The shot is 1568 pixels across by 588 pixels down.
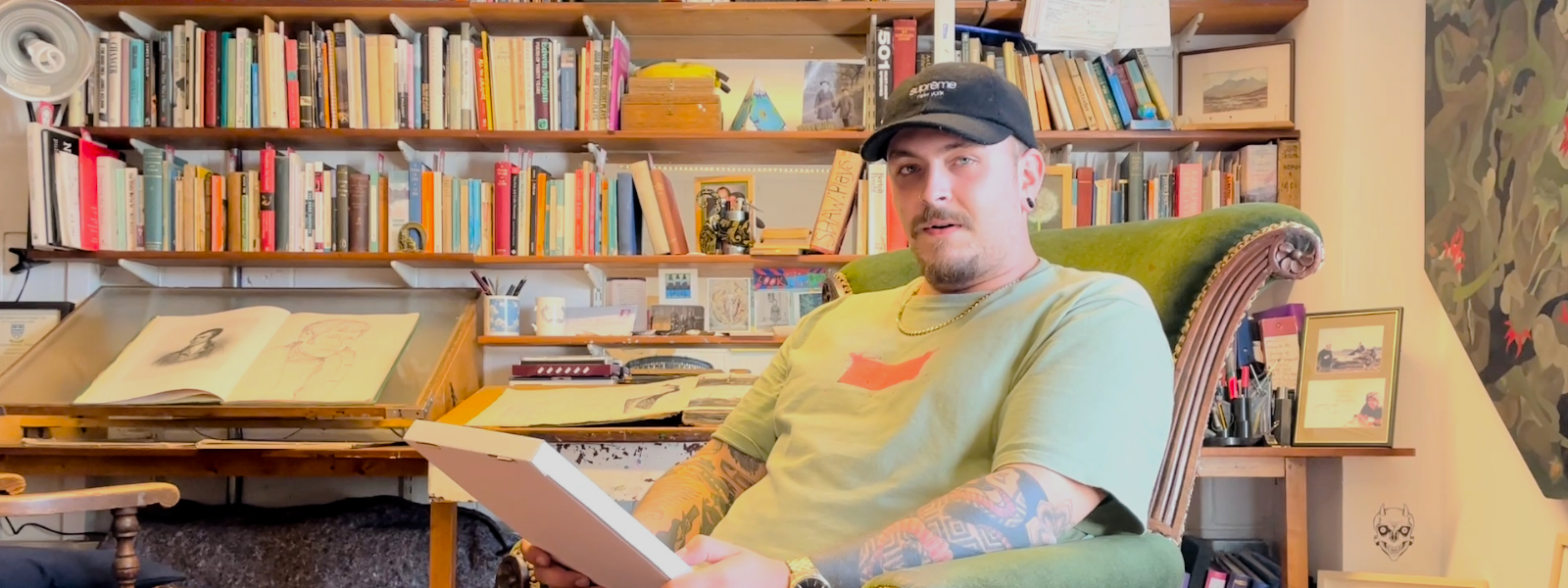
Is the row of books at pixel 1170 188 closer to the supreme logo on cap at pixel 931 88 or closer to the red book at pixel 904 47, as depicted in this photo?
the red book at pixel 904 47

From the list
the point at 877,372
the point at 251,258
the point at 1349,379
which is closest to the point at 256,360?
the point at 251,258

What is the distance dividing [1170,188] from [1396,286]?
0.56 metres

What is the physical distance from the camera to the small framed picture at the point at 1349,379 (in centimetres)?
202

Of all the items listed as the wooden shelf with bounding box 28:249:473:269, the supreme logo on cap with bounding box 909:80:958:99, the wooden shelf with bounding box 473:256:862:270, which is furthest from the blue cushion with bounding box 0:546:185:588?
the supreme logo on cap with bounding box 909:80:958:99

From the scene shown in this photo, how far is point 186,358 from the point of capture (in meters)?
2.25

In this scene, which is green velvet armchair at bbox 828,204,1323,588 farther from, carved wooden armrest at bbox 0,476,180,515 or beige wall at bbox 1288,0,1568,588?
carved wooden armrest at bbox 0,476,180,515

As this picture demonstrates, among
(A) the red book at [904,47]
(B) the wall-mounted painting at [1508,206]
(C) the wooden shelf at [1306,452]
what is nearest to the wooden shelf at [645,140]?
Result: (A) the red book at [904,47]

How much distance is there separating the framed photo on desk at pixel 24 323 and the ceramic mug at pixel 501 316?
107cm

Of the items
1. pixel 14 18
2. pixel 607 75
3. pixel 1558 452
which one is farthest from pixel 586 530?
pixel 14 18

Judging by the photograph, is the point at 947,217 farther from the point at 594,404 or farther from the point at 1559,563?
the point at 1559,563

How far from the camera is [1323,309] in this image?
2379mm

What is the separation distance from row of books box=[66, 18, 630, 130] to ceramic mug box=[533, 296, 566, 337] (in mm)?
442

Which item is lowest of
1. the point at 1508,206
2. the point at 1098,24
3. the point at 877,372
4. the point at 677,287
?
the point at 877,372

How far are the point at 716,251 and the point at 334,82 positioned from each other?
106 cm
